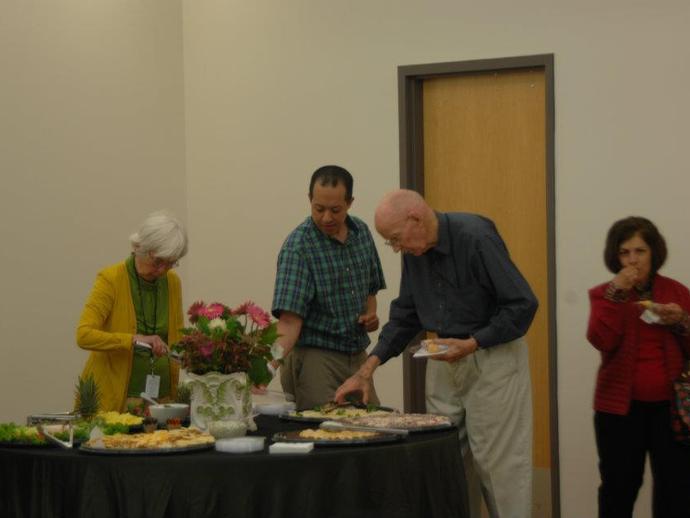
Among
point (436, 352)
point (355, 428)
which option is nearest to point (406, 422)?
point (355, 428)

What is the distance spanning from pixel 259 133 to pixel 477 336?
2983 mm

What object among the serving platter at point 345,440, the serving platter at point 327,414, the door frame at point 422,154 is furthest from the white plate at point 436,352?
the door frame at point 422,154

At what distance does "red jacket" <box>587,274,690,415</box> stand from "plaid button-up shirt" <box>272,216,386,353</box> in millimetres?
914

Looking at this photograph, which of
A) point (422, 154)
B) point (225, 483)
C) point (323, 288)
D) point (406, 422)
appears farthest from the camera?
point (422, 154)

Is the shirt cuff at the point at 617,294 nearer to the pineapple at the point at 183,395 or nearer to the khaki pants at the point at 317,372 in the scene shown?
the khaki pants at the point at 317,372

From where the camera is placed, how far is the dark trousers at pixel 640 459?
14.0 ft

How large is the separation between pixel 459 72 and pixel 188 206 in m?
1.81

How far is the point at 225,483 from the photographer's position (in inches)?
124

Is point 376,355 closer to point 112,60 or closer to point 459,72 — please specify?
point 459,72

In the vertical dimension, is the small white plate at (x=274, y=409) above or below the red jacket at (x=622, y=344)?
below

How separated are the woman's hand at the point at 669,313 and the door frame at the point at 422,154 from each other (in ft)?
5.39

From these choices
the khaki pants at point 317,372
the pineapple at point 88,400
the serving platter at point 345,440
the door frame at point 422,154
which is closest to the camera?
the serving platter at point 345,440

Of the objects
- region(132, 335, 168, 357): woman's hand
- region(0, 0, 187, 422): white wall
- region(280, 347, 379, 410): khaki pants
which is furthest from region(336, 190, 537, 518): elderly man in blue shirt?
region(0, 0, 187, 422): white wall

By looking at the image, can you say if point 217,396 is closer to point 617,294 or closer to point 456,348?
point 456,348
